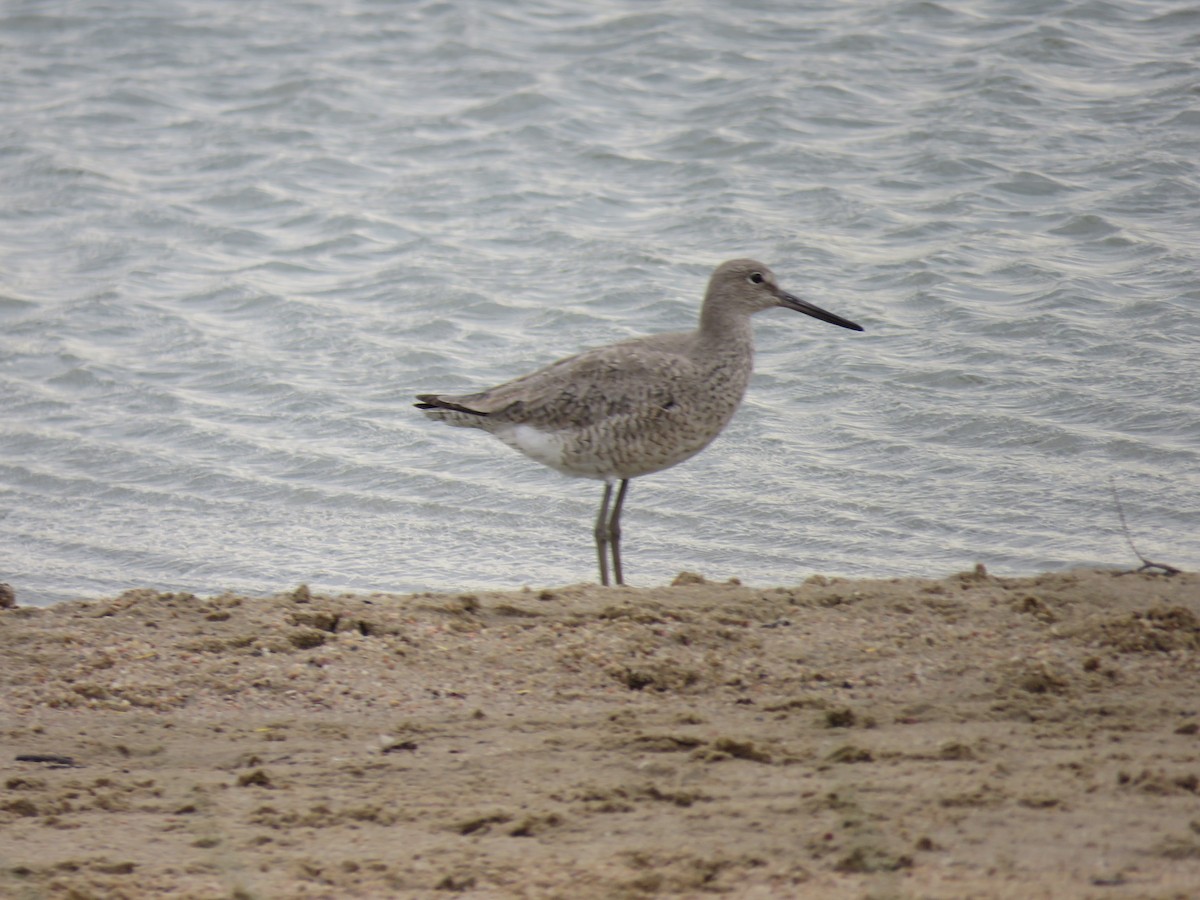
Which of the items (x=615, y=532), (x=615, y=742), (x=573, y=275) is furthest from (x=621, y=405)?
(x=573, y=275)

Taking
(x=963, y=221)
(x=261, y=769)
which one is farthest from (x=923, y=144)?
(x=261, y=769)

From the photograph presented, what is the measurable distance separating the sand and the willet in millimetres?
1100

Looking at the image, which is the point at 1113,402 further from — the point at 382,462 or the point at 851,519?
the point at 382,462

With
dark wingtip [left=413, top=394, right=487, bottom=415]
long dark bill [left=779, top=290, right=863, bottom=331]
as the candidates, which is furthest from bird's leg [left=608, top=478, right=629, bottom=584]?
long dark bill [left=779, top=290, right=863, bottom=331]

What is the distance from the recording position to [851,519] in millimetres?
7883

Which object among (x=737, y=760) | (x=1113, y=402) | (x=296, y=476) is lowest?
(x=296, y=476)

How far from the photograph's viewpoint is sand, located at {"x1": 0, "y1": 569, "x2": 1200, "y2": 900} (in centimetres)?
371

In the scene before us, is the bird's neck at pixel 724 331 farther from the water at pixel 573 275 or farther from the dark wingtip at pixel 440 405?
the dark wingtip at pixel 440 405

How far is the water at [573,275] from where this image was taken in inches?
316

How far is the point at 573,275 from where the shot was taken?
11.3 m

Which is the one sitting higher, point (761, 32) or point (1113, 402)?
point (761, 32)

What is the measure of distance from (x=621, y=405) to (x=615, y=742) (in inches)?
107

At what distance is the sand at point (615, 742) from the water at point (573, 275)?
5.89 feet

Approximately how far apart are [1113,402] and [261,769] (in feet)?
19.1
